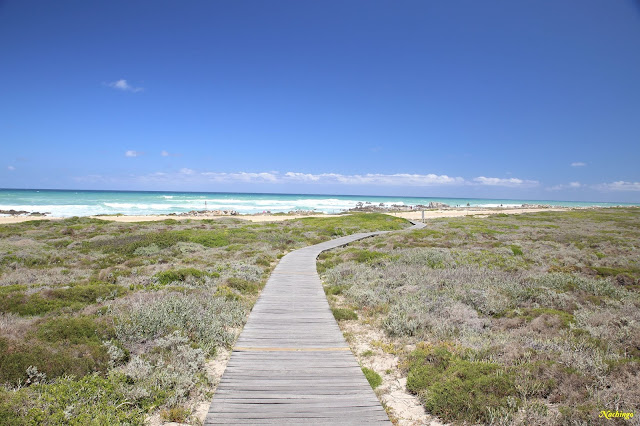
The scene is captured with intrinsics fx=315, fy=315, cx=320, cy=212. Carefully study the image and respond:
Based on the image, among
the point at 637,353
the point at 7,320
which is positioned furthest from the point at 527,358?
the point at 7,320

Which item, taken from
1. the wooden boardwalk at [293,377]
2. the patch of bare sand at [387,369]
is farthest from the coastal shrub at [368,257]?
the patch of bare sand at [387,369]

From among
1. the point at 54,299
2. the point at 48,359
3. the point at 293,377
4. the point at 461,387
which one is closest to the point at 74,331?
the point at 48,359

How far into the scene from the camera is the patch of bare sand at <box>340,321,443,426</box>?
5.25 meters

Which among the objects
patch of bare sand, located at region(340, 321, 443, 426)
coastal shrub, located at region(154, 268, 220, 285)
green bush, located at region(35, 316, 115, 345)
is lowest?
patch of bare sand, located at region(340, 321, 443, 426)

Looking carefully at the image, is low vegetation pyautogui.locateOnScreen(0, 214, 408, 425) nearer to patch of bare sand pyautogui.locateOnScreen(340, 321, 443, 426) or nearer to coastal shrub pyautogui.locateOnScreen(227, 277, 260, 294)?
coastal shrub pyautogui.locateOnScreen(227, 277, 260, 294)

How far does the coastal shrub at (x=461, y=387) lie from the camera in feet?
16.3

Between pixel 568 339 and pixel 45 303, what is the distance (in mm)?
13114

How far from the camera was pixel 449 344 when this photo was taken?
7.33 meters

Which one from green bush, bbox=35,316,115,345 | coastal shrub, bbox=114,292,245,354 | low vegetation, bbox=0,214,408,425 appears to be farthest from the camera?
coastal shrub, bbox=114,292,245,354

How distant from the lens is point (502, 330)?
8.02 meters

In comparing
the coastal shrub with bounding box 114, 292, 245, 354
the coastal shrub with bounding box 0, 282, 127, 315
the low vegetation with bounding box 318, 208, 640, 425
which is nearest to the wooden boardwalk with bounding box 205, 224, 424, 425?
the coastal shrub with bounding box 114, 292, 245, 354

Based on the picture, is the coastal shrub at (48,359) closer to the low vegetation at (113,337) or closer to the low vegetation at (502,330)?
the low vegetation at (113,337)

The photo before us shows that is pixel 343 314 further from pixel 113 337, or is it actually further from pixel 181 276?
pixel 181 276

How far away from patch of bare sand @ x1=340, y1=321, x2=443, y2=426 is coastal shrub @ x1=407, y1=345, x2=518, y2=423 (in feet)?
0.64
